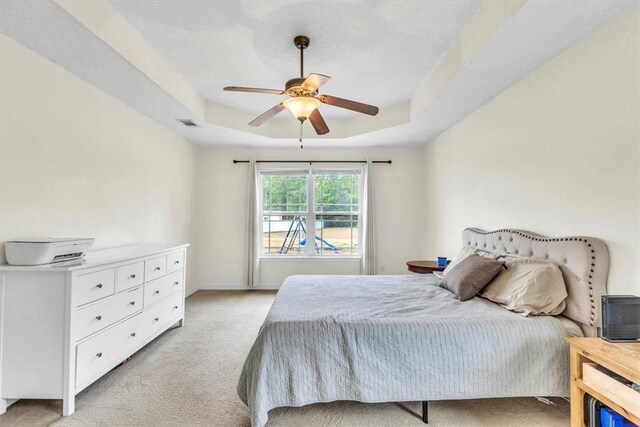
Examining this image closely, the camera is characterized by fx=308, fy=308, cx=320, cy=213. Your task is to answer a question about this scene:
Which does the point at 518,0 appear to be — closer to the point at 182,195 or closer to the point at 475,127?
the point at 475,127

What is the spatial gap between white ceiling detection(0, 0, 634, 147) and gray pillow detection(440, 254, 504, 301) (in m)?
1.55

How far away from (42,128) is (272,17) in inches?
75.4

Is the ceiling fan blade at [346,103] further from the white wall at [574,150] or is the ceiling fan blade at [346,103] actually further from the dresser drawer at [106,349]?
the dresser drawer at [106,349]

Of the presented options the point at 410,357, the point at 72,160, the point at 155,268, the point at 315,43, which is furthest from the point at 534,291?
the point at 72,160

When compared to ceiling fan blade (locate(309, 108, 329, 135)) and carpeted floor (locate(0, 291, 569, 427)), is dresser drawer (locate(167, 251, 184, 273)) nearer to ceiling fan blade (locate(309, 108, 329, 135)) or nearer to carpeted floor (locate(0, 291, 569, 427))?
carpeted floor (locate(0, 291, 569, 427))

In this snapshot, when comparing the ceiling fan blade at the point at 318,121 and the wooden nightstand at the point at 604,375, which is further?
the ceiling fan blade at the point at 318,121

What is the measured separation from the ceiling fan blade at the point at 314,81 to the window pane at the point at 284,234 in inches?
129

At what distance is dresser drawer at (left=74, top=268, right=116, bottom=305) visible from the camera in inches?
80.0

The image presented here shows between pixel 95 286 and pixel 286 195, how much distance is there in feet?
11.2

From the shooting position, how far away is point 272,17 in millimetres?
2229

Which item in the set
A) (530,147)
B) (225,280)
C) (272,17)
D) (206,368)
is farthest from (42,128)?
(530,147)

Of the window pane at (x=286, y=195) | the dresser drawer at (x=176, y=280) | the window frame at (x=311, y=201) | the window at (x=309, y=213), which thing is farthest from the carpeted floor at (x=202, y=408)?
the window pane at (x=286, y=195)

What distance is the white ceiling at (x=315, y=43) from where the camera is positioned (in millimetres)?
1903

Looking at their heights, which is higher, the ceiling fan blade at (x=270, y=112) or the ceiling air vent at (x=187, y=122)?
the ceiling air vent at (x=187, y=122)
